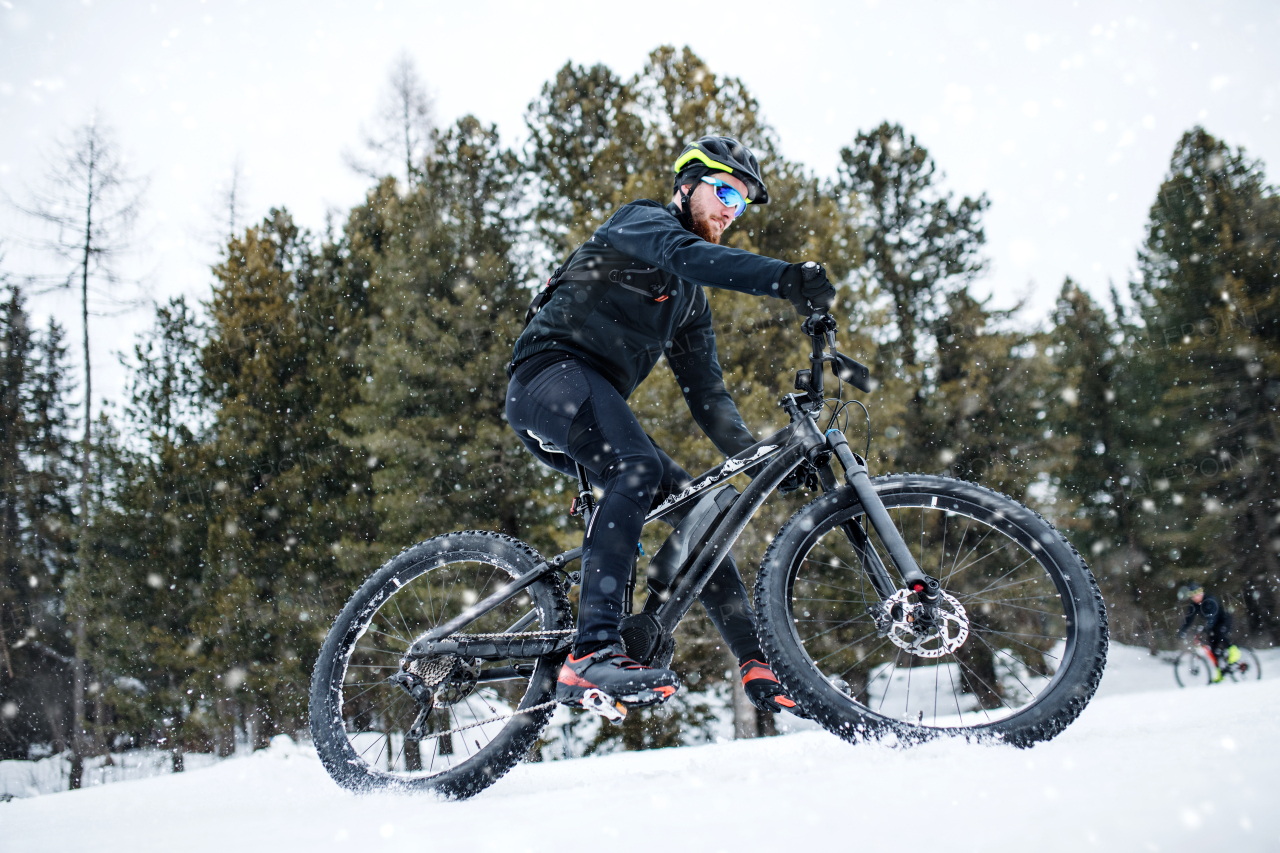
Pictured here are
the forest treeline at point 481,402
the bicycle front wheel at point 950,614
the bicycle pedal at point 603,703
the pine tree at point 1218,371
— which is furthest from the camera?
the pine tree at point 1218,371

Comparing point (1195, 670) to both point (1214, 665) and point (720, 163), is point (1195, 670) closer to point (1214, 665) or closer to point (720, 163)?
point (1214, 665)

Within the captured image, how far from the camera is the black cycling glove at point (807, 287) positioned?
1.72 meters

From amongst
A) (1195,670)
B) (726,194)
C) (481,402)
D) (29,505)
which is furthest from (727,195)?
(29,505)

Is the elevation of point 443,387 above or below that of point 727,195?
above

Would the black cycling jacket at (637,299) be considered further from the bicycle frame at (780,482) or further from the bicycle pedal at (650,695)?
the bicycle pedal at (650,695)

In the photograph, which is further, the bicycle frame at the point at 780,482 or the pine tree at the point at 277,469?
the pine tree at the point at 277,469

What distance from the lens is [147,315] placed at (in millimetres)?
14367

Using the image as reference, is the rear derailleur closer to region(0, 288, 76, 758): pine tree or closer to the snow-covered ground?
the snow-covered ground

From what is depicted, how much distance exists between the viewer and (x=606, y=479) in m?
2.08

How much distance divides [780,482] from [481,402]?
29.0 ft

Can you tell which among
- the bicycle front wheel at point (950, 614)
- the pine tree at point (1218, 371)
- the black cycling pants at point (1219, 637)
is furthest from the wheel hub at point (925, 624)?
the pine tree at point (1218, 371)

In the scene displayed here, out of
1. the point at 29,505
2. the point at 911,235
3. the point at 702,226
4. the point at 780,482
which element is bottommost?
the point at 780,482

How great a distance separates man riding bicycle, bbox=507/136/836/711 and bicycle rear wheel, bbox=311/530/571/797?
0.35 m

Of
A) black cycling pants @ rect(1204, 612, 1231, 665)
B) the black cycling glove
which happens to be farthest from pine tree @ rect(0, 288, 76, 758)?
black cycling pants @ rect(1204, 612, 1231, 665)
